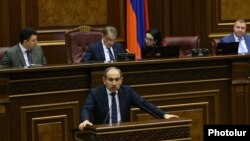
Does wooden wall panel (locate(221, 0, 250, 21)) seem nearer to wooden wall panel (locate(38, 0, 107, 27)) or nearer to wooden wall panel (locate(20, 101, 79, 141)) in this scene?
wooden wall panel (locate(38, 0, 107, 27))

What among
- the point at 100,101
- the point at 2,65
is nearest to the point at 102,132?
the point at 100,101

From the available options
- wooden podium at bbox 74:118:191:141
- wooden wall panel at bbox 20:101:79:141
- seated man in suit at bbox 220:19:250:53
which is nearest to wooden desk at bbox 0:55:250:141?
wooden wall panel at bbox 20:101:79:141

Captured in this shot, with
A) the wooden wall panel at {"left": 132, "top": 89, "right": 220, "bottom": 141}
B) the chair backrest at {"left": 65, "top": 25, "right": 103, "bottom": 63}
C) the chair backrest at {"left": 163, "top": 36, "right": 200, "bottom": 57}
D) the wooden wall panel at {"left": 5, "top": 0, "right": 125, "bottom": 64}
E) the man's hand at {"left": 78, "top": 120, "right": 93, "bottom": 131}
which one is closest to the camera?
the man's hand at {"left": 78, "top": 120, "right": 93, "bottom": 131}

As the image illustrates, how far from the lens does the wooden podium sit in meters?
3.72

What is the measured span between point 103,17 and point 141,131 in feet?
14.5

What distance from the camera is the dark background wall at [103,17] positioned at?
7547 mm

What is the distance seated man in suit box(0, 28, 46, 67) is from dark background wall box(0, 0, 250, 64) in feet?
4.65

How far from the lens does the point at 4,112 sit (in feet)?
16.2

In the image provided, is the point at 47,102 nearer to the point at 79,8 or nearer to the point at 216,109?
the point at 216,109

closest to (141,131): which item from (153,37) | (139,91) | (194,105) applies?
(139,91)

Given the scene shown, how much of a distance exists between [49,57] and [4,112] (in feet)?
9.45

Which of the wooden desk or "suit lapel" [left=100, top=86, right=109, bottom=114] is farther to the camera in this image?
the wooden desk

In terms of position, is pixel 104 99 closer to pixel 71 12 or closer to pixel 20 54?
pixel 20 54

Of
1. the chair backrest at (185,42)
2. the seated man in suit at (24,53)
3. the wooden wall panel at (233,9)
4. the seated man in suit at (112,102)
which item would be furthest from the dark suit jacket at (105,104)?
the wooden wall panel at (233,9)
